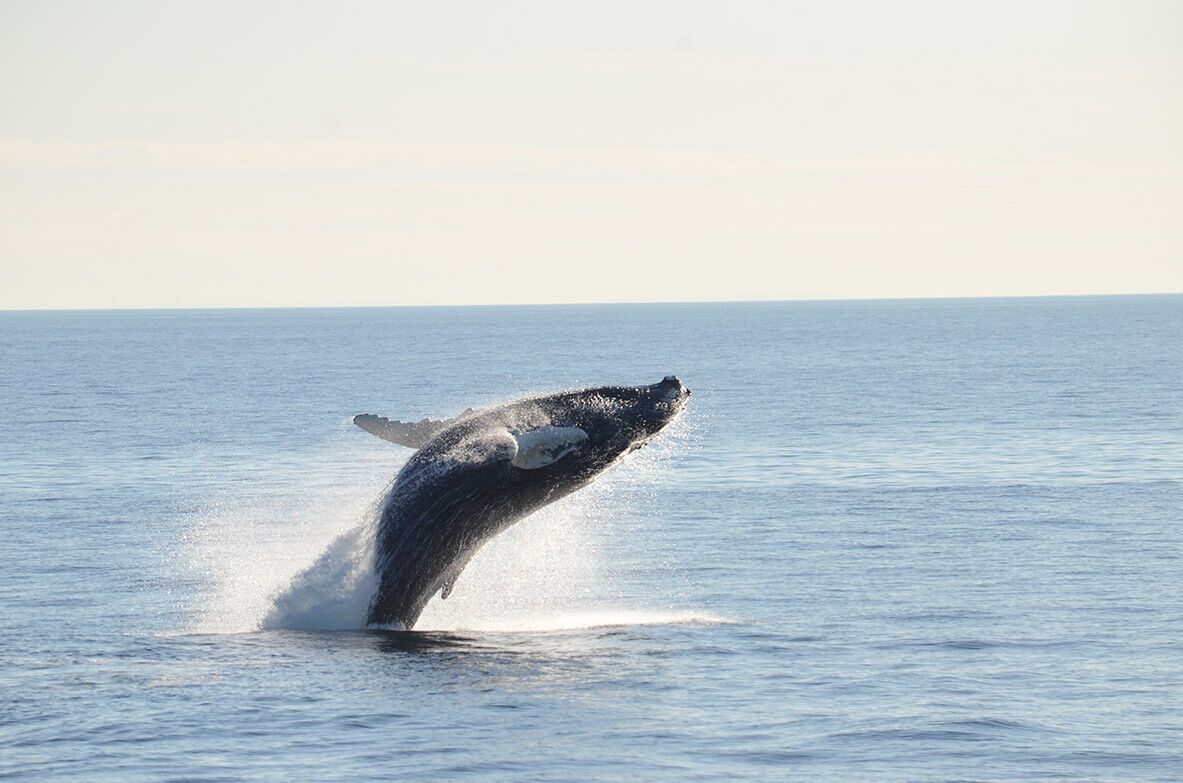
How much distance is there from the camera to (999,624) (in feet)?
89.6

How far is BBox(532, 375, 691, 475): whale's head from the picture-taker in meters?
20.7

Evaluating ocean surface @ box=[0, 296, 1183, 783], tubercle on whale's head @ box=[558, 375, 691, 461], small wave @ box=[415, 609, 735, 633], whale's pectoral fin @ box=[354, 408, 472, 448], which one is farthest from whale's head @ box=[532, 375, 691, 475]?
small wave @ box=[415, 609, 735, 633]

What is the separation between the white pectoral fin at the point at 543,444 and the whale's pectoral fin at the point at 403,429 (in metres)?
1.26

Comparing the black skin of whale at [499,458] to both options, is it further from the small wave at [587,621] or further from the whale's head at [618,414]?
the small wave at [587,621]

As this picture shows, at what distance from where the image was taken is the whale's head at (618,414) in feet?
67.9

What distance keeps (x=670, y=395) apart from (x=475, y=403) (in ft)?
246

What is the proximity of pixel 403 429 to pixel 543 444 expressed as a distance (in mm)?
2149

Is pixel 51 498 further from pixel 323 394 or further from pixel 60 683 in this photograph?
pixel 323 394

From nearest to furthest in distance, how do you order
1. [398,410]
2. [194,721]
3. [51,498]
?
[194,721], [51,498], [398,410]

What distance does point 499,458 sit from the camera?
2027cm

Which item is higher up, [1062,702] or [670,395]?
[670,395]

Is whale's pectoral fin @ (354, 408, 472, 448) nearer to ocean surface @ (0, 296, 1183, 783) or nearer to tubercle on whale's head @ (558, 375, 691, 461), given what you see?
tubercle on whale's head @ (558, 375, 691, 461)

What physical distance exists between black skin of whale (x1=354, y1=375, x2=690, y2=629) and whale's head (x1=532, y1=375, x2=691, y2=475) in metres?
0.01

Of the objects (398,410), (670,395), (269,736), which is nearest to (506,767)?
(269,736)
